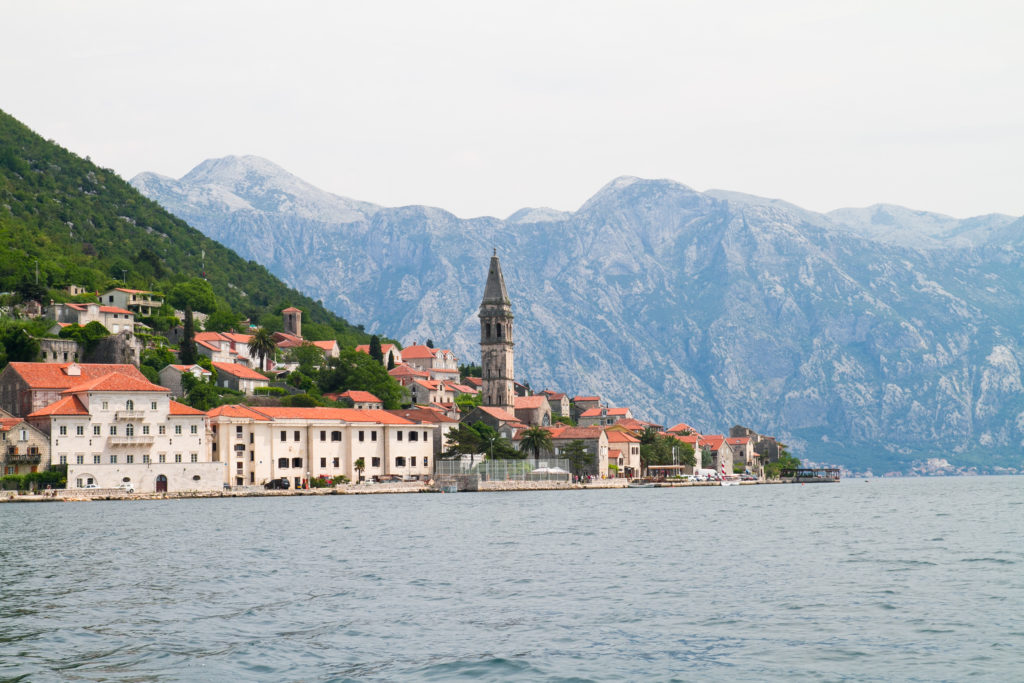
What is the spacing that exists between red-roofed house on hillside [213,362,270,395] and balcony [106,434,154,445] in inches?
1355

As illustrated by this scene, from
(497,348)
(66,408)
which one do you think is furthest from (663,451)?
(66,408)

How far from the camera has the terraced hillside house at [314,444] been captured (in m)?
115

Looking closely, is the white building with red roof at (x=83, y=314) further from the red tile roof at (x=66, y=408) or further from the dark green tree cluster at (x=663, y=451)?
the dark green tree cluster at (x=663, y=451)

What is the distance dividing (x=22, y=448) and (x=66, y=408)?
486cm

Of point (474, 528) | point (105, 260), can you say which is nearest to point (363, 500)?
point (474, 528)

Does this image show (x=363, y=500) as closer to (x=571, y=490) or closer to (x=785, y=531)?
(x=571, y=490)

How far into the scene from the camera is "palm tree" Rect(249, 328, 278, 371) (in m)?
157

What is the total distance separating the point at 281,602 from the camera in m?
32.1

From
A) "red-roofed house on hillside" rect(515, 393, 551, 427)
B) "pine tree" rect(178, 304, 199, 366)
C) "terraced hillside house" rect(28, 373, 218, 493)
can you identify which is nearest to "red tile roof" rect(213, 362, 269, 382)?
"pine tree" rect(178, 304, 199, 366)

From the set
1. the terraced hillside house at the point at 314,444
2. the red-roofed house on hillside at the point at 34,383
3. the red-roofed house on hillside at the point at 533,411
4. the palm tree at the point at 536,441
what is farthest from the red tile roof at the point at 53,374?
the red-roofed house on hillside at the point at 533,411

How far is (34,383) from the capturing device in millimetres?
108062

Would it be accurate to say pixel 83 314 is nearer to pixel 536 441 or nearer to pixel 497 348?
pixel 536 441

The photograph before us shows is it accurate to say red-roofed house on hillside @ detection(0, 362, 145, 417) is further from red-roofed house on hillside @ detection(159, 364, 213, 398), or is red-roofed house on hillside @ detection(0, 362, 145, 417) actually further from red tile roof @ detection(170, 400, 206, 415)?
red-roofed house on hillside @ detection(159, 364, 213, 398)

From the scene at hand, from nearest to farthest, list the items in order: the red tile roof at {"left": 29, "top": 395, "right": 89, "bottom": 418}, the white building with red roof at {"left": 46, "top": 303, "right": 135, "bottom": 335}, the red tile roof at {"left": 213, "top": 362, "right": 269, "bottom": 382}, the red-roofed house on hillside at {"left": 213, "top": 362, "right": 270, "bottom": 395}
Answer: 1. the red tile roof at {"left": 29, "top": 395, "right": 89, "bottom": 418}
2. the white building with red roof at {"left": 46, "top": 303, "right": 135, "bottom": 335}
3. the red-roofed house on hillside at {"left": 213, "top": 362, "right": 270, "bottom": 395}
4. the red tile roof at {"left": 213, "top": 362, "right": 269, "bottom": 382}
